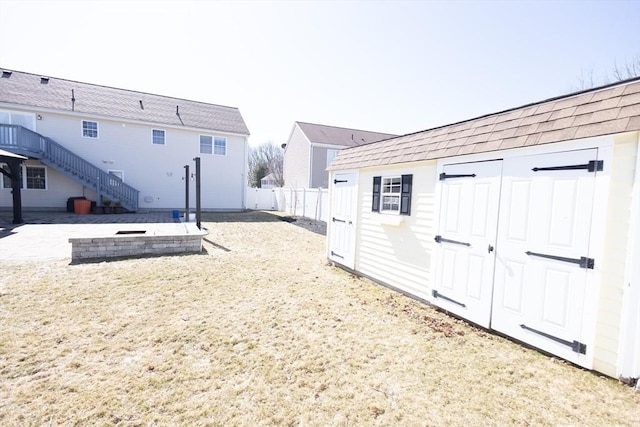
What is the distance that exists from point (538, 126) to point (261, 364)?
13.7 feet

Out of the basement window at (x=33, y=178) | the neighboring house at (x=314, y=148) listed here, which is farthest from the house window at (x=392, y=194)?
the basement window at (x=33, y=178)

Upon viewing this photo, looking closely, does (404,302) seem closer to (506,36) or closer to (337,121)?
(506,36)

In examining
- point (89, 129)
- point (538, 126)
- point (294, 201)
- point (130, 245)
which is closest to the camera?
point (538, 126)

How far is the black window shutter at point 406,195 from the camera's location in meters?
5.12

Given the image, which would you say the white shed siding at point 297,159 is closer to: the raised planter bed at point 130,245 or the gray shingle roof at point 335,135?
the gray shingle roof at point 335,135

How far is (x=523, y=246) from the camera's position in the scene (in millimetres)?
3438

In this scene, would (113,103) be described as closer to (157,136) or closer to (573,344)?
(157,136)

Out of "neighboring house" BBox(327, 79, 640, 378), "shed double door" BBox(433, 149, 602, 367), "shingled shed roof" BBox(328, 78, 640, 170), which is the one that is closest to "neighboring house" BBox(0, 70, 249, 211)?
"shingled shed roof" BBox(328, 78, 640, 170)

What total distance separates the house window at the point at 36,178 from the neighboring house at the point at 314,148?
15.8 metres

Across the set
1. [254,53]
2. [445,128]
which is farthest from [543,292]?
[254,53]

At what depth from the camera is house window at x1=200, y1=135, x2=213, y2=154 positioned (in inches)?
725

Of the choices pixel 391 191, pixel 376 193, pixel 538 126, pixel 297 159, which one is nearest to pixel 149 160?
pixel 297 159

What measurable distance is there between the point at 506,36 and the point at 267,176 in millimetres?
38395

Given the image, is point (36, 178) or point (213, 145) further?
point (213, 145)
